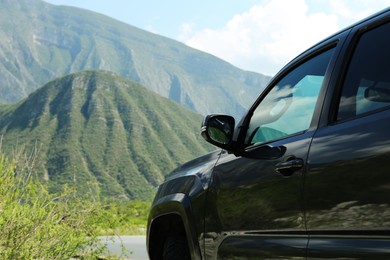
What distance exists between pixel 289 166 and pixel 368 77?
1.60ft

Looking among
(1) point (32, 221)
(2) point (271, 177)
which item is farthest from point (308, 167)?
(1) point (32, 221)

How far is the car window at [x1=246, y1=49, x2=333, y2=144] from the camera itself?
2.66 metres

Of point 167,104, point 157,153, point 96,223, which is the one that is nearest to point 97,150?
point 157,153

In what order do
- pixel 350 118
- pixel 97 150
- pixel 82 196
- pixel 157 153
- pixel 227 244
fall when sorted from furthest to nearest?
pixel 157 153
pixel 97 150
pixel 82 196
pixel 227 244
pixel 350 118

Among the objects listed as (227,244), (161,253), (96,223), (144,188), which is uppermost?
(227,244)

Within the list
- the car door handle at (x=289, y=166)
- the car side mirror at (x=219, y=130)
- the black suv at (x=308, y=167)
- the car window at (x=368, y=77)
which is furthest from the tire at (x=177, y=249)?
the car window at (x=368, y=77)

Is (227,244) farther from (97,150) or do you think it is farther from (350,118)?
(97,150)

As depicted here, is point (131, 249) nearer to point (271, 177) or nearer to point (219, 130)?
point (219, 130)

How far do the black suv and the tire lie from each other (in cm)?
27

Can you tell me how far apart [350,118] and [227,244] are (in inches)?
44.6

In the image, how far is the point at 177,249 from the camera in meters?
3.80

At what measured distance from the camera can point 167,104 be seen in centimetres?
15738

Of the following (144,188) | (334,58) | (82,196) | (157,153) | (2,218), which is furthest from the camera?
(157,153)

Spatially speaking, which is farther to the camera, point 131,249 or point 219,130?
point 131,249
